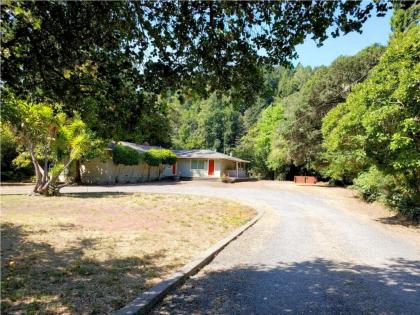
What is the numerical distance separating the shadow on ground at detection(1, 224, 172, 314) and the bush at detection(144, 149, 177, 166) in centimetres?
2871

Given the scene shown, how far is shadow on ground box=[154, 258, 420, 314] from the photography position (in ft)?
15.4

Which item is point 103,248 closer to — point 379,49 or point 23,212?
point 23,212

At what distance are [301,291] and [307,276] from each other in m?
0.91

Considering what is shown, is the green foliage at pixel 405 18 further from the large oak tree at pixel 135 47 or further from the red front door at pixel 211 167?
the red front door at pixel 211 167

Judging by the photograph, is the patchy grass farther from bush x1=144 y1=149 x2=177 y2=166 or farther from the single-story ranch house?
bush x1=144 y1=149 x2=177 y2=166

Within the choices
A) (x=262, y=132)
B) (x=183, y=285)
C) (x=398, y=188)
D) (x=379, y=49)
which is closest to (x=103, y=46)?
(x=183, y=285)

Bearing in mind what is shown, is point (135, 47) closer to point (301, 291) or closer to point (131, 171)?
point (301, 291)

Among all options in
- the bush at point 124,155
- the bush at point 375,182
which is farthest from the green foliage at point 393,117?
the bush at point 124,155

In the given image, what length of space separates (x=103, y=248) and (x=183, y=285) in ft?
9.34

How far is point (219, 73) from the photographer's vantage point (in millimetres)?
5184

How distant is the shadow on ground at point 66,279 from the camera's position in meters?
4.44

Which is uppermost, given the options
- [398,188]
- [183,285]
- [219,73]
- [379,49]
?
[379,49]

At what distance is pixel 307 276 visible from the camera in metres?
6.27

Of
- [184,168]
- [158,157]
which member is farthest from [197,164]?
[158,157]
